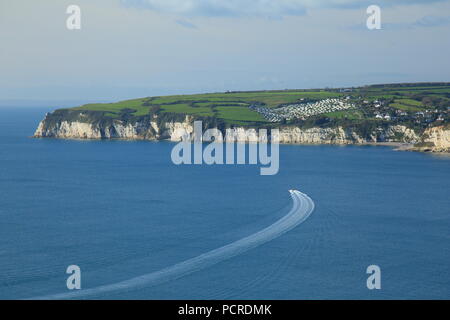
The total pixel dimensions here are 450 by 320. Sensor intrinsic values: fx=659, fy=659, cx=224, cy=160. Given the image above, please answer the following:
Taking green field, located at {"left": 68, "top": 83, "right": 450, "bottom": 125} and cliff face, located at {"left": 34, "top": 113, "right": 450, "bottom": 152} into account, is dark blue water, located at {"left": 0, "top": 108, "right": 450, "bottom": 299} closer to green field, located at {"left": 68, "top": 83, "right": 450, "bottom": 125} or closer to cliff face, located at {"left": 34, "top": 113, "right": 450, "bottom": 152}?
cliff face, located at {"left": 34, "top": 113, "right": 450, "bottom": 152}

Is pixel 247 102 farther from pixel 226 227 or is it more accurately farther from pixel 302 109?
pixel 226 227

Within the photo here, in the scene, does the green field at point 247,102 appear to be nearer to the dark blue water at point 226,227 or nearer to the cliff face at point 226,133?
the cliff face at point 226,133

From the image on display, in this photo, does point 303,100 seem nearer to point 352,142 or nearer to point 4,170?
point 352,142

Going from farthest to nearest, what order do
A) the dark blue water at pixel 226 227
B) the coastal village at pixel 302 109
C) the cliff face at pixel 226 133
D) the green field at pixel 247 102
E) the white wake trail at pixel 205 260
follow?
the coastal village at pixel 302 109 → the green field at pixel 247 102 → the cliff face at pixel 226 133 → the dark blue water at pixel 226 227 → the white wake trail at pixel 205 260

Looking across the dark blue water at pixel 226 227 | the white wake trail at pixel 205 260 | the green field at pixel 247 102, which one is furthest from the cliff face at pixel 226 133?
the white wake trail at pixel 205 260

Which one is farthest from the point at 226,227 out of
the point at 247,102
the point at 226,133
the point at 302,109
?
the point at 247,102

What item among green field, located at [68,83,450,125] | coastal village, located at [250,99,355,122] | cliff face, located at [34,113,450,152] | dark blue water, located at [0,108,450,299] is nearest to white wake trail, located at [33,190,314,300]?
dark blue water, located at [0,108,450,299]

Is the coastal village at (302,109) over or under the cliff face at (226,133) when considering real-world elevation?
over

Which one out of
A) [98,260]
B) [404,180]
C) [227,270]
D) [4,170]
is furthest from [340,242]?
[4,170]
